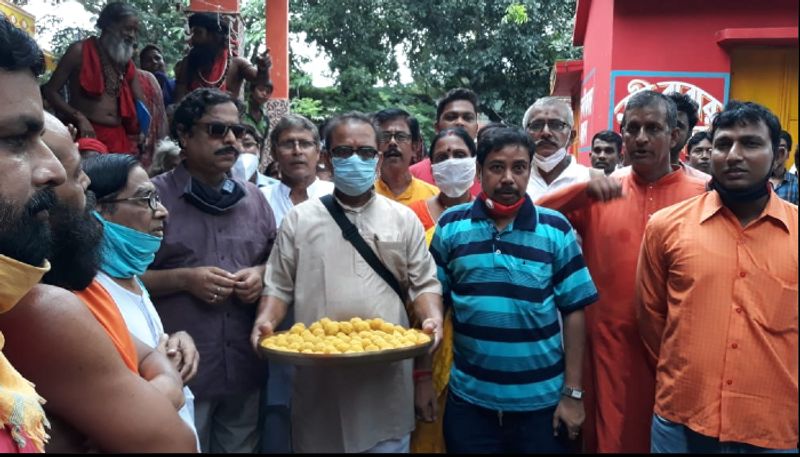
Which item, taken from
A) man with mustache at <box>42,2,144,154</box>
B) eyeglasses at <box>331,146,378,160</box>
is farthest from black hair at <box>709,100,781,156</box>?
man with mustache at <box>42,2,144,154</box>

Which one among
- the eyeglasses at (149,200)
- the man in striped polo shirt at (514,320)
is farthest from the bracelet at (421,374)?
the eyeglasses at (149,200)

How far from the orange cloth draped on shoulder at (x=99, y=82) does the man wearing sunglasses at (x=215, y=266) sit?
2.07 meters

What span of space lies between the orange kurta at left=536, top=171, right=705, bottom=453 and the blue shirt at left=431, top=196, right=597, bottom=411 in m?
0.28

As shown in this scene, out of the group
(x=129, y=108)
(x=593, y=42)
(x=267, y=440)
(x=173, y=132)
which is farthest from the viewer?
(x=593, y=42)

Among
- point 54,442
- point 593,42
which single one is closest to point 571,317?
point 54,442

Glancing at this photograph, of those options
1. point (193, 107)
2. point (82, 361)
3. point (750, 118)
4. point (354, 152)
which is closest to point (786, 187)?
point (750, 118)

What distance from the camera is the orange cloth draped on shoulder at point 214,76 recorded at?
5895 mm

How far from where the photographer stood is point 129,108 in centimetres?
521

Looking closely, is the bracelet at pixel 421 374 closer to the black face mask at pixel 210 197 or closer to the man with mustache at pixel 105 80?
the black face mask at pixel 210 197

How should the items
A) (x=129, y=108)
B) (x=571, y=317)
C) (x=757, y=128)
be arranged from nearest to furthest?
(x=757, y=128), (x=571, y=317), (x=129, y=108)

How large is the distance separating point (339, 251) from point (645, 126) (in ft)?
5.50

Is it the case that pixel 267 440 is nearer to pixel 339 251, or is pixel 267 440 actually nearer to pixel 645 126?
pixel 339 251

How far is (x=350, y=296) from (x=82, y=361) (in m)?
Answer: 1.68

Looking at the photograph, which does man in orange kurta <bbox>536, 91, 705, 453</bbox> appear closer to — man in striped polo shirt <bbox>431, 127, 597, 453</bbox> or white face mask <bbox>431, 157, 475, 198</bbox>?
man in striped polo shirt <bbox>431, 127, 597, 453</bbox>
